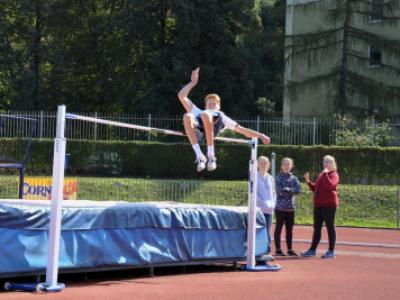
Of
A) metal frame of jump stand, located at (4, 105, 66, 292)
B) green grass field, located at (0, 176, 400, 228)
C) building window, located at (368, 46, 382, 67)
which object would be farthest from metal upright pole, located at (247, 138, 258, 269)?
building window, located at (368, 46, 382, 67)

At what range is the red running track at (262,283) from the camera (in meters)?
8.20

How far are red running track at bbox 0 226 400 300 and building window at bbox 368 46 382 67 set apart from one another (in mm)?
24110

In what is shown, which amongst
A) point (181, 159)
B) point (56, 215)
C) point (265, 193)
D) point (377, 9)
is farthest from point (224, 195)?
point (377, 9)

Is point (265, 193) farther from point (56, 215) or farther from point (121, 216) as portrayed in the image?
point (56, 215)

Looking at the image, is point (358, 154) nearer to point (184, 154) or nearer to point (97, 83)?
point (184, 154)

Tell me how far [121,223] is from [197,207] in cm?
154

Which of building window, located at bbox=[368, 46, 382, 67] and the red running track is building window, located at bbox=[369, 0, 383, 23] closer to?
building window, located at bbox=[368, 46, 382, 67]

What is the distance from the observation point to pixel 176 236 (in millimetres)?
10086

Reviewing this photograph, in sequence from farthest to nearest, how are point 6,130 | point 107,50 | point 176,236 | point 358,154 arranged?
point 107,50 → point 6,130 → point 358,154 → point 176,236

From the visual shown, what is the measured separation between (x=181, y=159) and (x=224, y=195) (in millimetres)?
6468

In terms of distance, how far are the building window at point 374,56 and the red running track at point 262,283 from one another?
79.1 ft

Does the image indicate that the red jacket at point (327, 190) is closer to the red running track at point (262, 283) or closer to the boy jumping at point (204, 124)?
the red running track at point (262, 283)

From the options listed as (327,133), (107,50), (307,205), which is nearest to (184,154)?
(327,133)

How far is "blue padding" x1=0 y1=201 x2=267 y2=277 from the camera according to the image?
8281 mm
